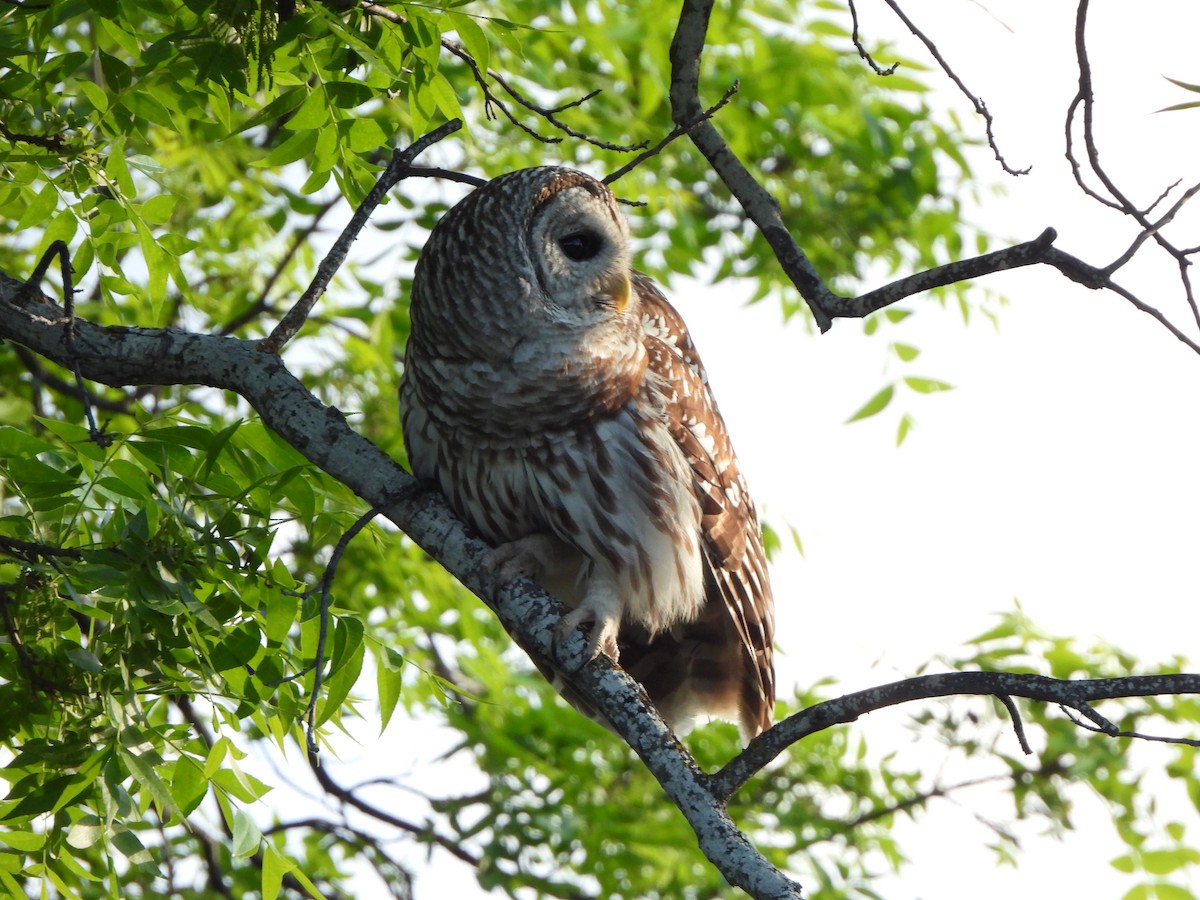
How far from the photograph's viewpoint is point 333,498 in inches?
106

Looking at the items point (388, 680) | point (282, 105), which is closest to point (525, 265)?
point (282, 105)

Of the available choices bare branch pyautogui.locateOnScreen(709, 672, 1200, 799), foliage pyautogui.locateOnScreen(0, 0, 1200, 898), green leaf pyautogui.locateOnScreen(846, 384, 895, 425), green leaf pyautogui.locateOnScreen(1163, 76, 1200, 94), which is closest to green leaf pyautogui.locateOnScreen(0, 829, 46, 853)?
foliage pyautogui.locateOnScreen(0, 0, 1200, 898)

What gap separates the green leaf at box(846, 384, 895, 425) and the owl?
158 centimetres

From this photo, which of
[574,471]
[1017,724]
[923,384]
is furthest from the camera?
[923,384]

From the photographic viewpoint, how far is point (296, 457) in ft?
8.57

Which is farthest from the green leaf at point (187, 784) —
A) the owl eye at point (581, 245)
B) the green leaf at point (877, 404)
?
the green leaf at point (877, 404)

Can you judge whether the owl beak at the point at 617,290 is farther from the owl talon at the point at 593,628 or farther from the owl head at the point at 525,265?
the owl talon at the point at 593,628

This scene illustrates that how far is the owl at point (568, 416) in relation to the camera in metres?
2.90

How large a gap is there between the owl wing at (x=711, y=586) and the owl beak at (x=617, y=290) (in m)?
0.14

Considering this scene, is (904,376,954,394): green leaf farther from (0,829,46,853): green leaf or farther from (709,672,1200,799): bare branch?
(0,829,46,853): green leaf

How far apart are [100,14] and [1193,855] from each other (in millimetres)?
3783

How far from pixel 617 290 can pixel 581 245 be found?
161mm

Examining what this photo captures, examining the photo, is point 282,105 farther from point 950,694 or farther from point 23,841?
point 950,694

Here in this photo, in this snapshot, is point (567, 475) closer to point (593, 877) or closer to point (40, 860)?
Answer: point (40, 860)
